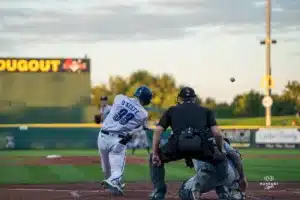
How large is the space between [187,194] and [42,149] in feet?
80.7

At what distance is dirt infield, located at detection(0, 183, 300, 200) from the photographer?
36.7 feet

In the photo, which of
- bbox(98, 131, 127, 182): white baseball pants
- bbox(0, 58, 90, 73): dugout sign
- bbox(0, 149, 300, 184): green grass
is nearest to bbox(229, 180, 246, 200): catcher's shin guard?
bbox(98, 131, 127, 182): white baseball pants

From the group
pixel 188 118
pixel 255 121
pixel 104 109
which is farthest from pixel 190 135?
pixel 255 121

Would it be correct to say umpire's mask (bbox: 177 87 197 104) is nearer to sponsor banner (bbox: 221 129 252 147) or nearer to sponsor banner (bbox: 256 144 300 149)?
sponsor banner (bbox: 221 129 252 147)

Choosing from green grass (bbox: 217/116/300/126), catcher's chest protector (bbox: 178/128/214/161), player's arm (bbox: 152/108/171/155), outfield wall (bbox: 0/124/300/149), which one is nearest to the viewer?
catcher's chest protector (bbox: 178/128/214/161)

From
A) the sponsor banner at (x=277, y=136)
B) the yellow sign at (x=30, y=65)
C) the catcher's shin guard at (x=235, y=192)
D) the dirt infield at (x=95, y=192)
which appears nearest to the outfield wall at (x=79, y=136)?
the sponsor banner at (x=277, y=136)

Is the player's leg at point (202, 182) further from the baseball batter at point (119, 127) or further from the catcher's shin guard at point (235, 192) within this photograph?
the baseball batter at point (119, 127)

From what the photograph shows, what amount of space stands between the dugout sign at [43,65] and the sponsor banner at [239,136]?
14.1 m

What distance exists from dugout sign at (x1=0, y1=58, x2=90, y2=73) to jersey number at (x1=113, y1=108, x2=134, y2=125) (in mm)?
33421

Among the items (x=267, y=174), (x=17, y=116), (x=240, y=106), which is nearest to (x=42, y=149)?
(x=17, y=116)

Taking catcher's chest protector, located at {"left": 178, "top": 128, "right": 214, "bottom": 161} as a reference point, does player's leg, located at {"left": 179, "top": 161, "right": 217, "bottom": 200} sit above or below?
below

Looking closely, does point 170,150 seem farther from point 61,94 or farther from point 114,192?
point 61,94

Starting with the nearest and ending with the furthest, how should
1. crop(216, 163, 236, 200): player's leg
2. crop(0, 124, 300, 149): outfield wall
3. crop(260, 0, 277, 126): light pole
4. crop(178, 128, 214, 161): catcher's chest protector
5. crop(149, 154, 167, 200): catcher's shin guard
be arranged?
crop(178, 128, 214, 161): catcher's chest protector < crop(216, 163, 236, 200): player's leg < crop(149, 154, 167, 200): catcher's shin guard < crop(0, 124, 300, 149): outfield wall < crop(260, 0, 277, 126): light pole

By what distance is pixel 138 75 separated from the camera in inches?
3039
